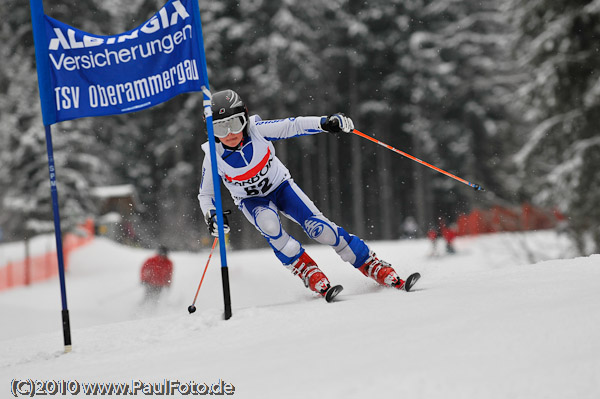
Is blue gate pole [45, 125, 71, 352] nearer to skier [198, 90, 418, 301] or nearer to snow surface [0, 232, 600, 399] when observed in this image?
snow surface [0, 232, 600, 399]

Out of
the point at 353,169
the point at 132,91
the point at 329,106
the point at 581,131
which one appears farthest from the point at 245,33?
the point at 132,91

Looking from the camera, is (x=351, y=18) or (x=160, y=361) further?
(x=351, y=18)

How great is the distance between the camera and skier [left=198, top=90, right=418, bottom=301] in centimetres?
534

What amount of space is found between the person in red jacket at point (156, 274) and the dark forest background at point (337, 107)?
33.0 feet

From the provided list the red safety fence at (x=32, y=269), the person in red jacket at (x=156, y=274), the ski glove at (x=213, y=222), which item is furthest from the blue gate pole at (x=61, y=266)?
the red safety fence at (x=32, y=269)

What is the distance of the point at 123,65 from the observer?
505 centimetres

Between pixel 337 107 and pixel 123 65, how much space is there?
84.5 feet

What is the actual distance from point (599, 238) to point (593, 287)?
731cm

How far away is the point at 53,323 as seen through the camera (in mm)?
11258

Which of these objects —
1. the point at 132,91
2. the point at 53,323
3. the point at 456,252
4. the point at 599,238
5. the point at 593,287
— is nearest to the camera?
the point at 593,287

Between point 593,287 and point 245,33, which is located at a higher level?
point 245,33

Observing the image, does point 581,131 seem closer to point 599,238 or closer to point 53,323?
point 599,238

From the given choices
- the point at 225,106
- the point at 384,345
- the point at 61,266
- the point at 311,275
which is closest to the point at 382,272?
the point at 311,275

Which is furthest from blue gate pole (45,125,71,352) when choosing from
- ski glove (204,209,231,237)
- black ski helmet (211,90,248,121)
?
black ski helmet (211,90,248,121)
